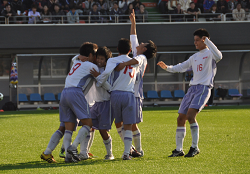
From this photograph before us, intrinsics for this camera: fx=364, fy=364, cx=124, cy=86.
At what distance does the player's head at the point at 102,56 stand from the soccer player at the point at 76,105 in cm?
31

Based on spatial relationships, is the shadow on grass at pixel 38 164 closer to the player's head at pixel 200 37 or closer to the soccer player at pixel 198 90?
the soccer player at pixel 198 90

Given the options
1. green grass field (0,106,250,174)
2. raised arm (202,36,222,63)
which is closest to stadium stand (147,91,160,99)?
green grass field (0,106,250,174)

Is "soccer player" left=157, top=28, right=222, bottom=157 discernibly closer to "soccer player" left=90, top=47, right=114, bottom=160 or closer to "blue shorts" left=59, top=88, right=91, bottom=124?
"soccer player" left=90, top=47, right=114, bottom=160

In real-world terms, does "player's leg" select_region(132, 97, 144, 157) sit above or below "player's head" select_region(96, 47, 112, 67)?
below

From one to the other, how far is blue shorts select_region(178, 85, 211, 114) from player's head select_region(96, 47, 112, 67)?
145 cm

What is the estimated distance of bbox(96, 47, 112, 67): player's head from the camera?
577cm

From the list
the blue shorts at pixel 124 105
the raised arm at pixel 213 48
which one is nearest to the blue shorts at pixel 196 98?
the raised arm at pixel 213 48

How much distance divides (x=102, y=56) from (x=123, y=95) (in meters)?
0.79

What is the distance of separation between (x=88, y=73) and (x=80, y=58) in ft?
1.12

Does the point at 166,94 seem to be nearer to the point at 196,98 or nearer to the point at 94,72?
the point at 196,98

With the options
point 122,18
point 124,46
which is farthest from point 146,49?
point 122,18

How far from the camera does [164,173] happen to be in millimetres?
4434

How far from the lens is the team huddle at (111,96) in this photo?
5.31m

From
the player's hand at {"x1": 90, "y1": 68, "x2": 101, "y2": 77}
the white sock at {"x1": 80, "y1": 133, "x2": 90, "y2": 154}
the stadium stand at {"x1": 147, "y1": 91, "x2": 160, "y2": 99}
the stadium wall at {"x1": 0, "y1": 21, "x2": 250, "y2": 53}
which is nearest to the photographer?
the player's hand at {"x1": 90, "y1": 68, "x2": 101, "y2": 77}
